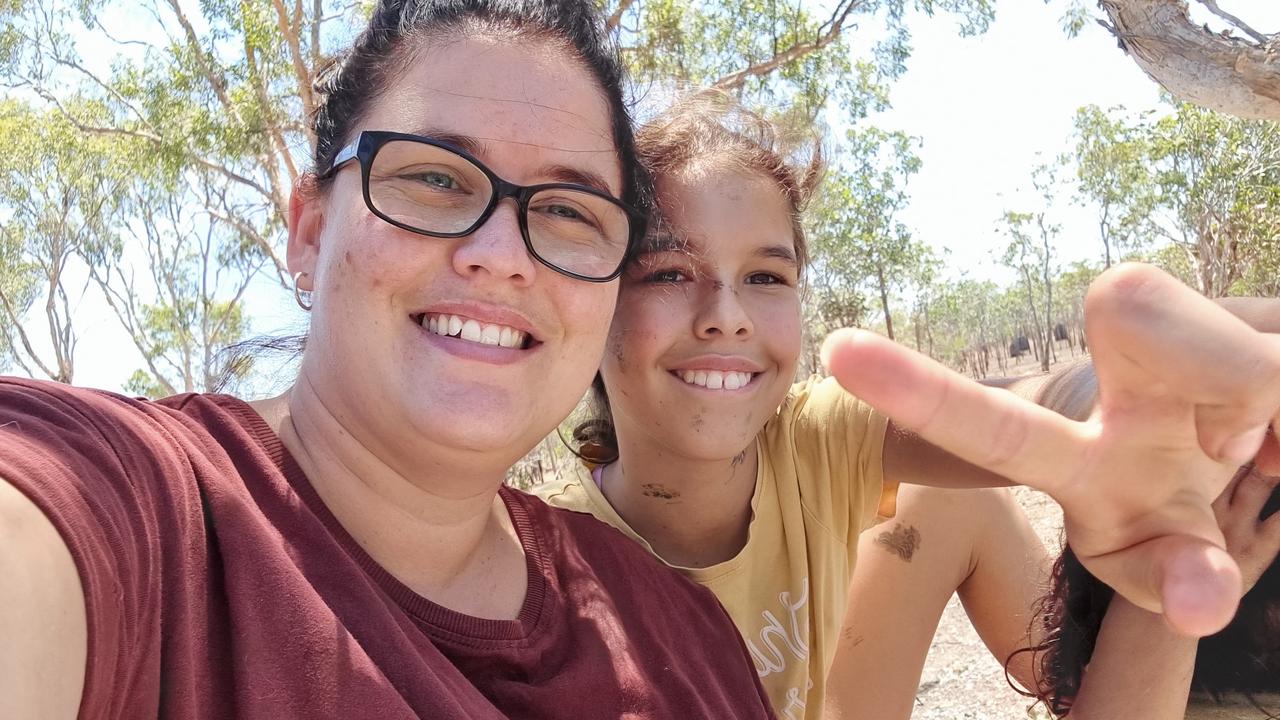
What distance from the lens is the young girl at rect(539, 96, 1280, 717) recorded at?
1798mm

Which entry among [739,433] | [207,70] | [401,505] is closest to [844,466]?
[739,433]

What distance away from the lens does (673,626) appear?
1438mm

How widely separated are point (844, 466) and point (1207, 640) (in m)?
0.77

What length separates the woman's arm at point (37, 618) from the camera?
0.63m

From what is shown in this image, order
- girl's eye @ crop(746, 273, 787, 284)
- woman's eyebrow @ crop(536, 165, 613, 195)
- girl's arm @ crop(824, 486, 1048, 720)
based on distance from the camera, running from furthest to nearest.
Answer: girl's arm @ crop(824, 486, 1048, 720), girl's eye @ crop(746, 273, 787, 284), woman's eyebrow @ crop(536, 165, 613, 195)

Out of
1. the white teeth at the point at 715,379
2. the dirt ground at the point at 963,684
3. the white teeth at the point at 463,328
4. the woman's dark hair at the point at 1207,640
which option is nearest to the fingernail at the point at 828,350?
the white teeth at the point at 463,328

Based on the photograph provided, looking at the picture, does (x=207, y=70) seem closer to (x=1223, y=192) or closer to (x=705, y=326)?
(x=705, y=326)

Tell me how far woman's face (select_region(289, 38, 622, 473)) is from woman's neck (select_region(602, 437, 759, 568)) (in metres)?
0.63

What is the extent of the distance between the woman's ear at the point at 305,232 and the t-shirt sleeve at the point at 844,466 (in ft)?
3.83

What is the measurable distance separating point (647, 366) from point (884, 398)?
1.01m

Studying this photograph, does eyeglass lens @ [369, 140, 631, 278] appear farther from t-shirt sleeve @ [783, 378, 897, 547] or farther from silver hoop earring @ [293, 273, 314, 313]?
t-shirt sleeve @ [783, 378, 897, 547]

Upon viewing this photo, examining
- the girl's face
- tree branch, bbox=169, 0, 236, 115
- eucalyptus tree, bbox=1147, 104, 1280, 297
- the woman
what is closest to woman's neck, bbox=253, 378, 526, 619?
the woman

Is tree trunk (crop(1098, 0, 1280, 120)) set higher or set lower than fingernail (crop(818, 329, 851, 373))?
higher

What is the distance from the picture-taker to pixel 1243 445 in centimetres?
94
